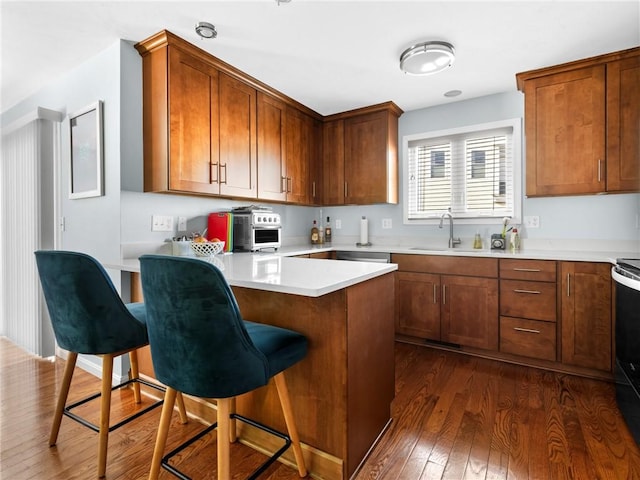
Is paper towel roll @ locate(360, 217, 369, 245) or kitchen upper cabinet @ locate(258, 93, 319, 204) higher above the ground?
kitchen upper cabinet @ locate(258, 93, 319, 204)

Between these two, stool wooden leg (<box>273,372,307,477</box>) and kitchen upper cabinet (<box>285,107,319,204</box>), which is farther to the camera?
kitchen upper cabinet (<box>285,107,319,204</box>)

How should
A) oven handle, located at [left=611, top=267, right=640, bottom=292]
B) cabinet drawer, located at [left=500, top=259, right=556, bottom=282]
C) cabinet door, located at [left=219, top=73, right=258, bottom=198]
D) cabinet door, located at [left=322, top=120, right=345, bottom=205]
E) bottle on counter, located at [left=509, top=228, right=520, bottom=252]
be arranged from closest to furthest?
oven handle, located at [left=611, top=267, right=640, bottom=292] → cabinet drawer, located at [left=500, top=259, right=556, bottom=282] → cabinet door, located at [left=219, top=73, right=258, bottom=198] → bottle on counter, located at [left=509, top=228, right=520, bottom=252] → cabinet door, located at [left=322, top=120, right=345, bottom=205]

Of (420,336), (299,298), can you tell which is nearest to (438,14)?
(299,298)

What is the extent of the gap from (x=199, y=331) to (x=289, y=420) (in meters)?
0.60

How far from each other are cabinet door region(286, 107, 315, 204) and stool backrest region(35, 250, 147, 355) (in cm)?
211

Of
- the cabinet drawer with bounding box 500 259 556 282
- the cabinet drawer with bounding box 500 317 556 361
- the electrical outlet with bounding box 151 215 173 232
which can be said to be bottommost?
the cabinet drawer with bounding box 500 317 556 361

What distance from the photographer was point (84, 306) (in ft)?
4.66

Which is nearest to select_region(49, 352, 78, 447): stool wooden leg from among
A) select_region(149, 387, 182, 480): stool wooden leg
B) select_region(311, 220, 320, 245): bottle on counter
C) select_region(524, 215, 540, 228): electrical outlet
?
select_region(149, 387, 182, 480): stool wooden leg

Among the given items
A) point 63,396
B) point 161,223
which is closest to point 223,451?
point 63,396

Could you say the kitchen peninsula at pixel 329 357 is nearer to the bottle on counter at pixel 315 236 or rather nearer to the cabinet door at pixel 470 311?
the cabinet door at pixel 470 311

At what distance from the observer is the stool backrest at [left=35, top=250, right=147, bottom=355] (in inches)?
55.2

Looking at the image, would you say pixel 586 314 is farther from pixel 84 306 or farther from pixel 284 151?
pixel 84 306

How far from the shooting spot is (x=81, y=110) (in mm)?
2430

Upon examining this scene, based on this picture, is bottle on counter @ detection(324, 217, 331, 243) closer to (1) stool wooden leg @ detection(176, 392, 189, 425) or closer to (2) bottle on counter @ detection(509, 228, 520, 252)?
(2) bottle on counter @ detection(509, 228, 520, 252)
